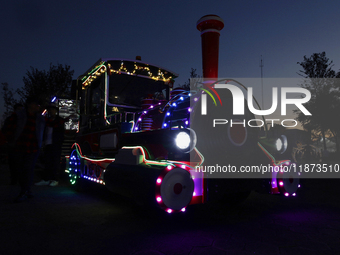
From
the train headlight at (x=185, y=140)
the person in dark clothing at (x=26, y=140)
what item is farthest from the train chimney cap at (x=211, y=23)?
the person in dark clothing at (x=26, y=140)

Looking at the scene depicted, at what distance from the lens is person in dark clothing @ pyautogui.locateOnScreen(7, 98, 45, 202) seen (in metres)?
4.95

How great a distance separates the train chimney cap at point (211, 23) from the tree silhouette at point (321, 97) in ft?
63.0

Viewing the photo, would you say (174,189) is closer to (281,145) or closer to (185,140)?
(185,140)

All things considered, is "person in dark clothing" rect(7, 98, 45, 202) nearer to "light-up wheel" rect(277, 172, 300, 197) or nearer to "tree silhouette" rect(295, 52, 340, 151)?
"light-up wheel" rect(277, 172, 300, 197)

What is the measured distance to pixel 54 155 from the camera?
23.2 ft

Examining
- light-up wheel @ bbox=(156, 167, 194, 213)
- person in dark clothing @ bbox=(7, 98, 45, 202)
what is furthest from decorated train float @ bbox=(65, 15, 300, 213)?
person in dark clothing @ bbox=(7, 98, 45, 202)

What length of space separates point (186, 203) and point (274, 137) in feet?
7.36

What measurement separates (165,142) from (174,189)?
26.2 inches

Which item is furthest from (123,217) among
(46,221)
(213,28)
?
(213,28)

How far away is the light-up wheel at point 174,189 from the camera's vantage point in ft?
9.64

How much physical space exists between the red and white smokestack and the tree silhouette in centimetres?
1929

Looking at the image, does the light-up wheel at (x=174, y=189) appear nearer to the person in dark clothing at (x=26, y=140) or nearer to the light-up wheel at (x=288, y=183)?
the light-up wheel at (x=288, y=183)

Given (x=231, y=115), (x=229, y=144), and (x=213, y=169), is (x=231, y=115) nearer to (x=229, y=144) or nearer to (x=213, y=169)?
(x=229, y=144)

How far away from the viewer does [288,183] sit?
14.1 feet
